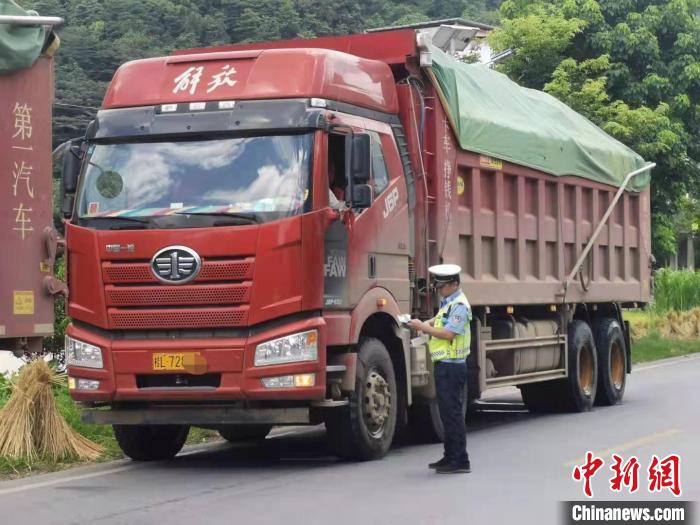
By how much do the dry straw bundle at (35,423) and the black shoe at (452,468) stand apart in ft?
10.7

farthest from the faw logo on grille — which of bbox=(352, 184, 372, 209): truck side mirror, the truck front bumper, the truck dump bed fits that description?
the truck dump bed

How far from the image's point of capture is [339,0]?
6203cm

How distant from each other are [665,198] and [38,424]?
2040 centimetres

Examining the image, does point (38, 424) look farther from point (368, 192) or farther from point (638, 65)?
point (638, 65)

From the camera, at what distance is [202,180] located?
10789mm

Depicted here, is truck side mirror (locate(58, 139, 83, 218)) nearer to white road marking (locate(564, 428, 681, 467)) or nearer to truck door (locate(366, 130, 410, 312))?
truck door (locate(366, 130, 410, 312))

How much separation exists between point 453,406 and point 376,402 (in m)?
1.09

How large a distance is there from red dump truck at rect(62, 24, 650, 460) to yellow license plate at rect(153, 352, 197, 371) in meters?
0.01

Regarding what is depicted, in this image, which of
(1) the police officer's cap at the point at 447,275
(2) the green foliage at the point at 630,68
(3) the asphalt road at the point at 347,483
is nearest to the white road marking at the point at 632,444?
(3) the asphalt road at the point at 347,483

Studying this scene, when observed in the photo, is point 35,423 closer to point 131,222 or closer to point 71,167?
point 131,222

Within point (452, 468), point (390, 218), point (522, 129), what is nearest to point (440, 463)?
point (452, 468)

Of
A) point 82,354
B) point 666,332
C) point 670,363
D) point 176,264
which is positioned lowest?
point 670,363

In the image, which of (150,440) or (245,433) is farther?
(245,433)

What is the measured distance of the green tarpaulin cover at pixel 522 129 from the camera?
43.0 feet
